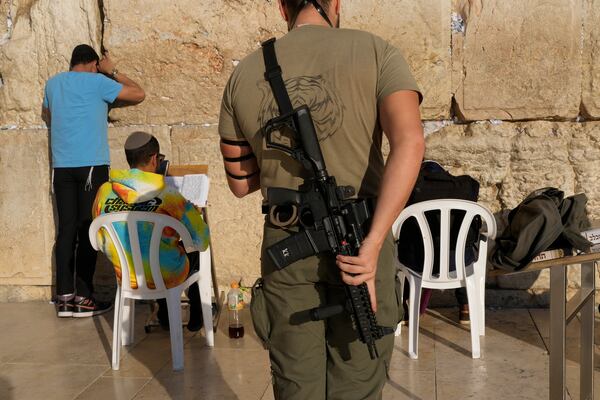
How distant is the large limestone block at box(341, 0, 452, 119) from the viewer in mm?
5168

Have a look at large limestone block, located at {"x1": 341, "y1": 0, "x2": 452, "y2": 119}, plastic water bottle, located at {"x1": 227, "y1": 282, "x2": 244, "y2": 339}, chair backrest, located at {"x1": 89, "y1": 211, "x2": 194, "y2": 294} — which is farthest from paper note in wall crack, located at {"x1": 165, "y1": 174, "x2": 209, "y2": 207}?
large limestone block, located at {"x1": 341, "y1": 0, "x2": 452, "y2": 119}

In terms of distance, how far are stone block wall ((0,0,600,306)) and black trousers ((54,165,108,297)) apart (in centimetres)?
30

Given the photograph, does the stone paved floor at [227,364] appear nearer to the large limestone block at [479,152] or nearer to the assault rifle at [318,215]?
the large limestone block at [479,152]

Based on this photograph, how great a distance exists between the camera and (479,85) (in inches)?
204

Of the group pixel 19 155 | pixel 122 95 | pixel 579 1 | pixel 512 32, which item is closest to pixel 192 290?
pixel 122 95

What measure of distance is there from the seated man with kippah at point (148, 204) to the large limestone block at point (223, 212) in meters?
1.16

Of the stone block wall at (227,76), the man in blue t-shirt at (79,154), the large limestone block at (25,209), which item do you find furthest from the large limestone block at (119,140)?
the large limestone block at (25,209)

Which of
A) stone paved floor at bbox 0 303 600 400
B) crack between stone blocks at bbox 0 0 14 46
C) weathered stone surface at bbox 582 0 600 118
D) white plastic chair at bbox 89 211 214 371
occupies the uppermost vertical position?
crack between stone blocks at bbox 0 0 14 46

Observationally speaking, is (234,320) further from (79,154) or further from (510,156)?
(510,156)

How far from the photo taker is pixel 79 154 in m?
5.28

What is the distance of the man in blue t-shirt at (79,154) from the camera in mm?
5277

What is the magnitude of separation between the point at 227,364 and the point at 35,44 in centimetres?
280

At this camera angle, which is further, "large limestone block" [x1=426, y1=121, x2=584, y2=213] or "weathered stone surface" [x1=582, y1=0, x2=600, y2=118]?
"large limestone block" [x1=426, y1=121, x2=584, y2=213]

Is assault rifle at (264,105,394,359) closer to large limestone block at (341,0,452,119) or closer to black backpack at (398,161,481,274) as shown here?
black backpack at (398,161,481,274)
